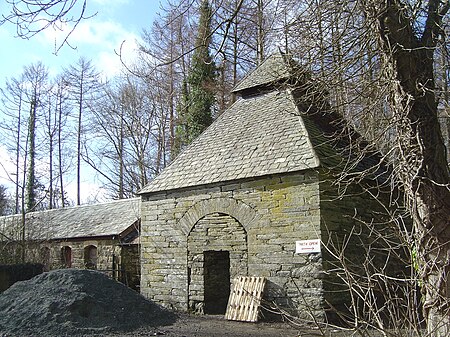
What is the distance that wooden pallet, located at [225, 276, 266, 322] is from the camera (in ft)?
37.0

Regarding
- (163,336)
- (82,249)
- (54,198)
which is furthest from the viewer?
(54,198)

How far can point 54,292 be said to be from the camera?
11383 millimetres

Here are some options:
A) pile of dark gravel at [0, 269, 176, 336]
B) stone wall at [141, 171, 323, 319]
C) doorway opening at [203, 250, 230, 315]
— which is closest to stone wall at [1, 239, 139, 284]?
stone wall at [141, 171, 323, 319]

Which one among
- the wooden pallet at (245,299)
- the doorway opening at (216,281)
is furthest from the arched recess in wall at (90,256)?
the wooden pallet at (245,299)

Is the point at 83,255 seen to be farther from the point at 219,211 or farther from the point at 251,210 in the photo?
the point at 251,210

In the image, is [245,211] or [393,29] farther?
[245,211]

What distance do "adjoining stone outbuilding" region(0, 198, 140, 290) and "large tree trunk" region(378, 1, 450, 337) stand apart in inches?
568

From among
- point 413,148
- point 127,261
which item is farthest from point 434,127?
point 127,261

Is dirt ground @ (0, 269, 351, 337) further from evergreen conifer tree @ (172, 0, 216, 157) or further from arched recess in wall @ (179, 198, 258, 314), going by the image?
evergreen conifer tree @ (172, 0, 216, 157)

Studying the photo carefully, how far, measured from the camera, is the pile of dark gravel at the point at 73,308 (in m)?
10.1

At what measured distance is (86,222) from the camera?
2255cm

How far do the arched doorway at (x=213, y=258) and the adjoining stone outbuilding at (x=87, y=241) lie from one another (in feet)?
19.9

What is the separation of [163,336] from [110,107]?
19651 mm

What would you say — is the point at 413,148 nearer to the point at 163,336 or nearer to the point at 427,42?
the point at 427,42
